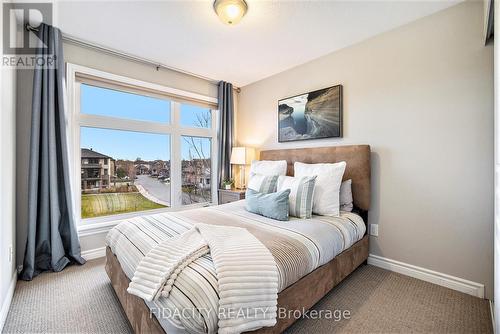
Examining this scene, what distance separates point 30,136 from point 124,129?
880 mm

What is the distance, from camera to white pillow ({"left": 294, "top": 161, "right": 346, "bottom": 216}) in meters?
2.14

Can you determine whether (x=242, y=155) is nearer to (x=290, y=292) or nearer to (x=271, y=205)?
(x=271, y=205)

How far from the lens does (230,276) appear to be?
105 cm

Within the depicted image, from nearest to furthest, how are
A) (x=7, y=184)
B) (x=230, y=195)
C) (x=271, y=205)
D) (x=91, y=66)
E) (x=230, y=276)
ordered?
(x=230, y=276), (x=7, y=184), (x=271, y=205), (x=91, y=66), (x=230, y=195)

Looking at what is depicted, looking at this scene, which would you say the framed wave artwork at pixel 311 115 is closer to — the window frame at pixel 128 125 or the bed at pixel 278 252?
the bed at pixel 278 252


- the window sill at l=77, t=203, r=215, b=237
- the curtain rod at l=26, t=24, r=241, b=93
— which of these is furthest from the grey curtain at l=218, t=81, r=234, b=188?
the window sill at l=77, t=203, r=215, b=237

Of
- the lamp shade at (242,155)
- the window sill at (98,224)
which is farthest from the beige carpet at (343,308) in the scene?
the lamp shade at (242,155)

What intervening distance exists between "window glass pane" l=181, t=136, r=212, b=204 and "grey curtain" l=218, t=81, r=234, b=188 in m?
0.23

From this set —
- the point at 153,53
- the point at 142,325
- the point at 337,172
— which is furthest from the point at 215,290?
the point at 153,53

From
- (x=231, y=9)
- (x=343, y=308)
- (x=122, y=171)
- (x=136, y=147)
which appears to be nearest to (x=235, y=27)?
(x=231, y=9)

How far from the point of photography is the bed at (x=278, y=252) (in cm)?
104

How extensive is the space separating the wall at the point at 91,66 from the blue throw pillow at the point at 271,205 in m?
1.85

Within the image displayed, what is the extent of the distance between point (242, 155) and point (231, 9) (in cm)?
191

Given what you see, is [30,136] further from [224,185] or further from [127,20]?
[224,185]
